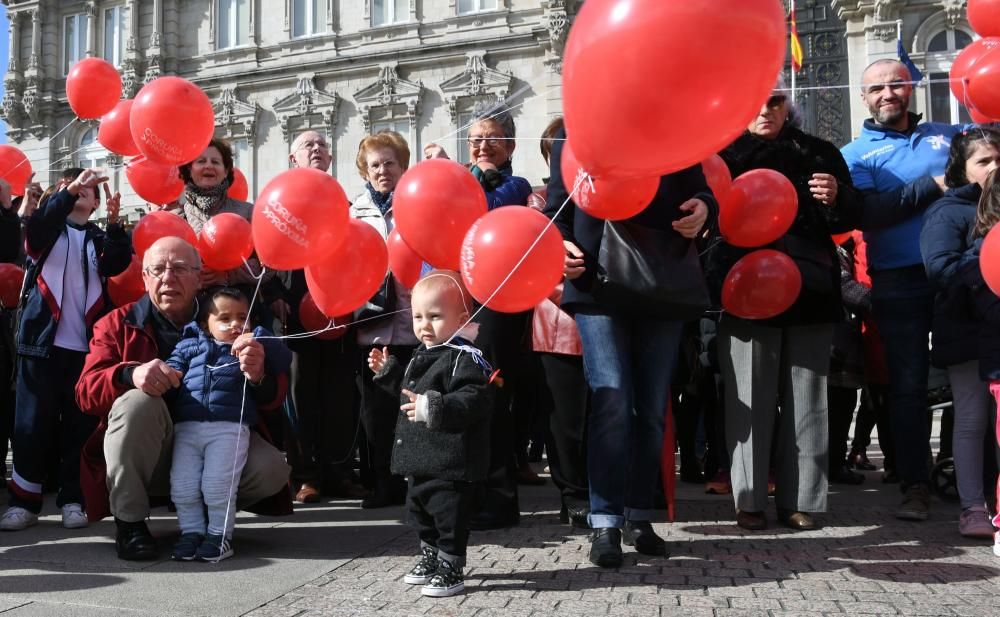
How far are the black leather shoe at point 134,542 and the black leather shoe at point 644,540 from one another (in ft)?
6.59

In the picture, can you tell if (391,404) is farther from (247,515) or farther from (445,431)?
(445,431)

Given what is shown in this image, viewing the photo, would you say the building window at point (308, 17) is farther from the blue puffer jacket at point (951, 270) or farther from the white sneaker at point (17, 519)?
the blue puffer jacket at point (951, 270)

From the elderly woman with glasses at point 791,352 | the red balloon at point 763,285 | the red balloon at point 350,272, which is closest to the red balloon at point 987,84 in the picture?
the elderly woman with glasses at point 791,352

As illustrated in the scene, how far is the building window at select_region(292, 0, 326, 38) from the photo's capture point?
23844 millimetres

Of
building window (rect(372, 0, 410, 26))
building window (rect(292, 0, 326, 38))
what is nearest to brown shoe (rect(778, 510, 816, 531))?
building window (rect(372, 0, 410, 26))

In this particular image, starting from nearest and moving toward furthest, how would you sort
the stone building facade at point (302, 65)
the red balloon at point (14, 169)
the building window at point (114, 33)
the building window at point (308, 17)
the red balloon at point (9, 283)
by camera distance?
the red balloon at point (9, 283) → the red balloon at point (14, 169) → the stone building facade at point (302, 65) → the building window at point (308, 17) → the building window at point (114, 33)

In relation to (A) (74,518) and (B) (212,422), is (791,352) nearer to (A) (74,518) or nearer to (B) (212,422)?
(B) (212,422)

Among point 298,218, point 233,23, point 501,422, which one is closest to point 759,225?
point 501,422

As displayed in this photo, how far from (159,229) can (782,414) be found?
Result: 3377mm

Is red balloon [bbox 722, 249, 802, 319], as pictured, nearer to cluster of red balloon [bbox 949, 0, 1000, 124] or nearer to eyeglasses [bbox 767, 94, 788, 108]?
eyeglasses [bbox 767, 94, 788, 108]

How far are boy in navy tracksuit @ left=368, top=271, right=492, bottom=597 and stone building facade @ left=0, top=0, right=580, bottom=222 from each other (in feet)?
58.4

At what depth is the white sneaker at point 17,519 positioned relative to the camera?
409 cm

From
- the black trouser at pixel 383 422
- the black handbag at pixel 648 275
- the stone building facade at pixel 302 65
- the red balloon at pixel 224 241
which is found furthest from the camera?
the stone building facade at pixel 302 65

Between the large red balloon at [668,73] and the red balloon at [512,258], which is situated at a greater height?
the large red balloon at [668,73]
